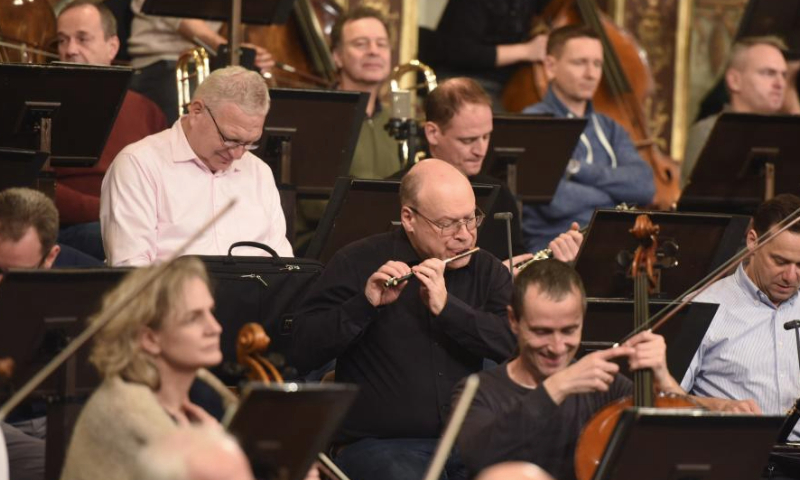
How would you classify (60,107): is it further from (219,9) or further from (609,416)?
(609,416)

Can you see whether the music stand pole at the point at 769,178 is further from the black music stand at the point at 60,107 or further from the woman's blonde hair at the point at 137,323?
the woman's blonde hair at the point at 137,323

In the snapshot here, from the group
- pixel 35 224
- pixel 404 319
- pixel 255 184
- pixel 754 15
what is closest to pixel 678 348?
pixel 404 319

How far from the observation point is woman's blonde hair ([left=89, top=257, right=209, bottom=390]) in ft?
11.3

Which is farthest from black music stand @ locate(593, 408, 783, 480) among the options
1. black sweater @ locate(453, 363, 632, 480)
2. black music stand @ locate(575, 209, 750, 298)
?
black music stand @ locate(575, 209, 750, 298)

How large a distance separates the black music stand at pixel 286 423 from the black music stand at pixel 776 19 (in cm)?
461

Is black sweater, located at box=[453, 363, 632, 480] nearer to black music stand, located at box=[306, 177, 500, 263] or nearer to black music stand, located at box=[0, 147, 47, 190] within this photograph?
black music stand, located at box=[306, 177, 500, 263]

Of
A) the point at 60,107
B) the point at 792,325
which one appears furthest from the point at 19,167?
the point at 792,325

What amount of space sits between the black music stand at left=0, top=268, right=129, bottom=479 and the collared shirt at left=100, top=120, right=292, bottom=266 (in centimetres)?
84

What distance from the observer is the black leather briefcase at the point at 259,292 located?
457 cm

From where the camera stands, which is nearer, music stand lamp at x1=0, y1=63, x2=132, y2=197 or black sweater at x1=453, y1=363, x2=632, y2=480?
black sweater at x1=453, y1=363, x2=632, y2=480

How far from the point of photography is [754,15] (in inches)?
290

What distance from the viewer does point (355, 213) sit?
5.18 m

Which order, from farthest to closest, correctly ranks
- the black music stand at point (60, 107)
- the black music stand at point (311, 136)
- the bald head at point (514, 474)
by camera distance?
1. the black music stand at point (311, 136)
2. the black music stand at point (60, 107)
3. the bald head at point (514, 474)

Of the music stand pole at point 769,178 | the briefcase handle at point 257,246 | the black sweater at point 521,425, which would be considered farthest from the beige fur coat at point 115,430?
the music stand pole at point 769,178
